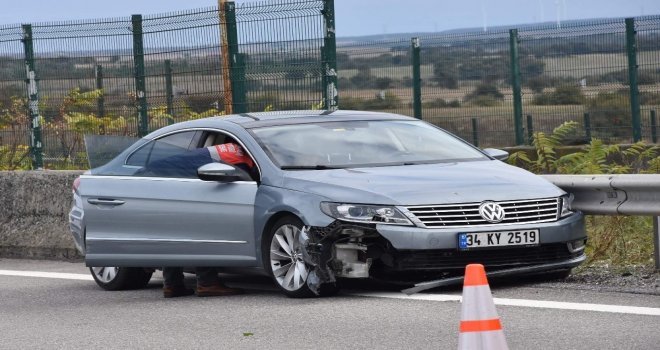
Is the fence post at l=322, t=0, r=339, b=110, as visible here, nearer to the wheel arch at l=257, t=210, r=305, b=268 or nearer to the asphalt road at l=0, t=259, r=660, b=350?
the asphalt road at l=0, t=259, r=660, b=350

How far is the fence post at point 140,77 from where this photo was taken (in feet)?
55.1

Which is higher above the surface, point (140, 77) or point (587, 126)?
point (140, 77)

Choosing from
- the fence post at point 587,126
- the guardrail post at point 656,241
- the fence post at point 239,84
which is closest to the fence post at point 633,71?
the fence post at point 587,126

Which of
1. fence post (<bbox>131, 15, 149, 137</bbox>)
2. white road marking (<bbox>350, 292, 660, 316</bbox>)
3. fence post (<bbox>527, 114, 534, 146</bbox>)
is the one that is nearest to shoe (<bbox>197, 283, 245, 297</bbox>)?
white road marking (<bbox>350, 292, 660, 316</bbox>)

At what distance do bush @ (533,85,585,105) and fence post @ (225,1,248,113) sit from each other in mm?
6519

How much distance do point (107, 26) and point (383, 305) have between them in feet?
24.9

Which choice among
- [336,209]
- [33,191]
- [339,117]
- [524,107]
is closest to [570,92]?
[524,107]

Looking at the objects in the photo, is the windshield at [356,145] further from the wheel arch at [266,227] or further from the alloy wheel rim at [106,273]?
the alloy wheel rim at [106,273]

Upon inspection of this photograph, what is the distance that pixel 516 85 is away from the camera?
21.5 m

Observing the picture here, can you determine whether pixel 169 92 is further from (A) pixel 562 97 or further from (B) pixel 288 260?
(A) pixel 562 97

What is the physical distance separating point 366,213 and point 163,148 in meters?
2.47

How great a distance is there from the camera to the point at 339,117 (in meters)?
12.2

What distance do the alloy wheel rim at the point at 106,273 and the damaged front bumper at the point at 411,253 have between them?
7.74 ft

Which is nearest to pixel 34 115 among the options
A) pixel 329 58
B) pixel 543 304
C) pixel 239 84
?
pixel 239 84
